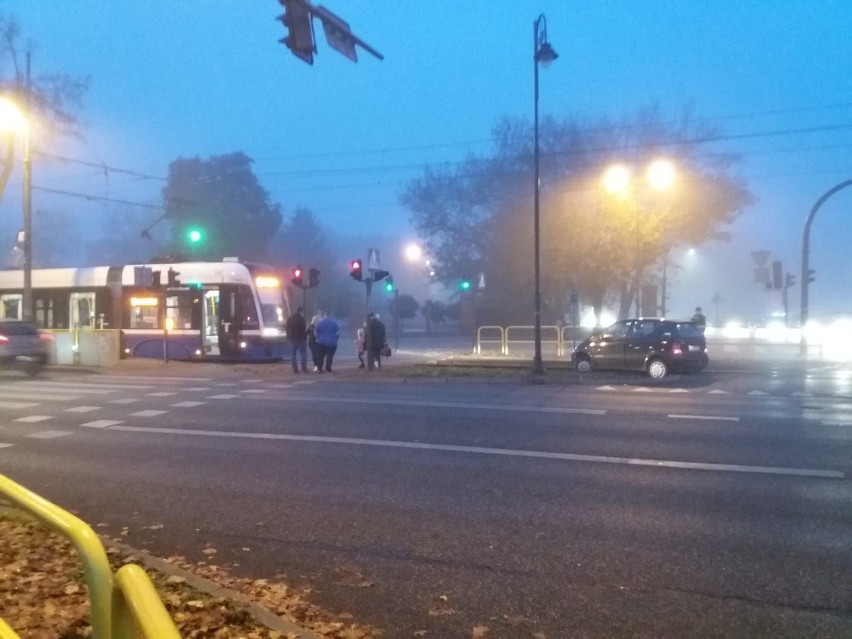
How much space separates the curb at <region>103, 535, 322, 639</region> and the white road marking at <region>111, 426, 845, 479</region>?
494 cm

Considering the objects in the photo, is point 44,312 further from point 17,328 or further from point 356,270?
point 356,270

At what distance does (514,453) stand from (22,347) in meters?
16.8

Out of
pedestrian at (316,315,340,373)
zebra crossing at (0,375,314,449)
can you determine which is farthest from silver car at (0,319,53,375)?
pedestrian at (316,315,340,373)

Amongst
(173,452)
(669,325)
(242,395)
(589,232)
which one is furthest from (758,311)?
(173,452)

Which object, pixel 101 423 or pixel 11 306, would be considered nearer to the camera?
pixel 101 423

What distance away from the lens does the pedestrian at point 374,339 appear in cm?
2300

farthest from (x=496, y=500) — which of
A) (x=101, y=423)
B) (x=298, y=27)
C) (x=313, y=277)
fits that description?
(x=313, y=277)

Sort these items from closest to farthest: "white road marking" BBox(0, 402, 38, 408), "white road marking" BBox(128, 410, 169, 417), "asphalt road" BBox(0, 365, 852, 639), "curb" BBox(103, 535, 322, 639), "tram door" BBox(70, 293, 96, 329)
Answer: "curb" BBox(103, 535, 322, 639), "asphalt road" BBox(0, 365, 852, 639), "white road marking" BBox(128, 410, 169, 417), "white road marking" BBox(0, 402, 38, 408), "tram door" BBox(70, 293, 96, 329)

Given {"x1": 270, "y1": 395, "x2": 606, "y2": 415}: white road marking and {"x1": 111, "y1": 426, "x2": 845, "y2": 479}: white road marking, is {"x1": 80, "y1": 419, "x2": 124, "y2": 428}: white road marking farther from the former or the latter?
{"x1": 270, "y1": 395, "x2": 606, "y2": 415}: white road marking

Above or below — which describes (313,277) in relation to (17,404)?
above

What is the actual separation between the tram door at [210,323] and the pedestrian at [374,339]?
5665 mm

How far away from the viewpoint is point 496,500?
8.09 m

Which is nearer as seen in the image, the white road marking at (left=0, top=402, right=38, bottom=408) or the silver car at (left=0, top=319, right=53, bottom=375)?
the white road marking at (left=0, top=402, right=38, bottom=408)

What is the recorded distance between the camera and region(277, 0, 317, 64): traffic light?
9.85 meters
